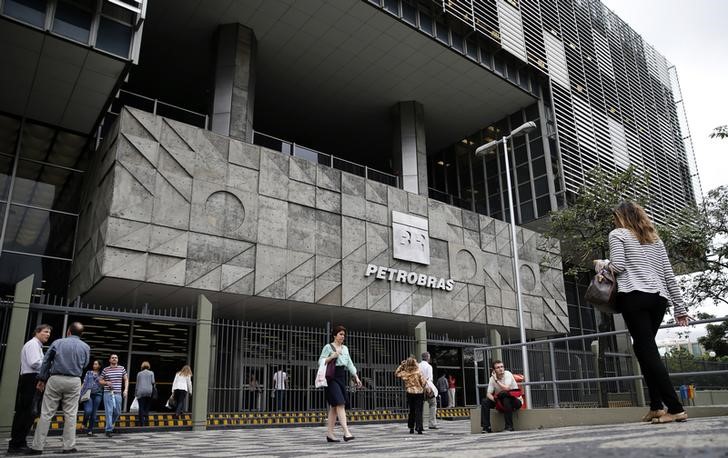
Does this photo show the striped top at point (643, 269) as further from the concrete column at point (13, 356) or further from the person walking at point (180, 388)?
the person walking at point (180, 388)

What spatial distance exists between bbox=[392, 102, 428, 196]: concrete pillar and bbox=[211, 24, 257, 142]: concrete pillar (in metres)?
8.12

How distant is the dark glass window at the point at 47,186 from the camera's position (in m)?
19.6

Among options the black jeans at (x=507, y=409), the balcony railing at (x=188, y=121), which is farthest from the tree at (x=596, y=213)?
the black jeans at (x=507, y=409)

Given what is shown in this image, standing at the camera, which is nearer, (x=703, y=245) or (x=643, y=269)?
(x=643, y=269)

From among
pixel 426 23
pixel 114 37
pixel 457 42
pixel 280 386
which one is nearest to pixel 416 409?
pixel 280 386

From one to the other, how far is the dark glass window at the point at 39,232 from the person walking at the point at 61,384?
1328 centimetres

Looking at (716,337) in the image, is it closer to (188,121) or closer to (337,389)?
(337,389)

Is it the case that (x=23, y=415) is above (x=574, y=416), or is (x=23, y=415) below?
above

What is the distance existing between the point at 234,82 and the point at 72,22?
693cm

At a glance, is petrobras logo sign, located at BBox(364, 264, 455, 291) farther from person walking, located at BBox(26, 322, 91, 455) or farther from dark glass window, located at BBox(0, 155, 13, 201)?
person walking, located at BBox(26, 322, 91, 455)

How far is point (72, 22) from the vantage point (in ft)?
51.6

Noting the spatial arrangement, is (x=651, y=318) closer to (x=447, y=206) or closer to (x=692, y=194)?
(x=447, y=206)

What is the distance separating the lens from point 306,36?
927 inches

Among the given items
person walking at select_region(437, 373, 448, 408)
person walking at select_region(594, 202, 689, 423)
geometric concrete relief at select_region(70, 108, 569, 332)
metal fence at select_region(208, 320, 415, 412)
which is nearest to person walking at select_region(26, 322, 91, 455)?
person walking at select_region(594, 202, 689, 423)
